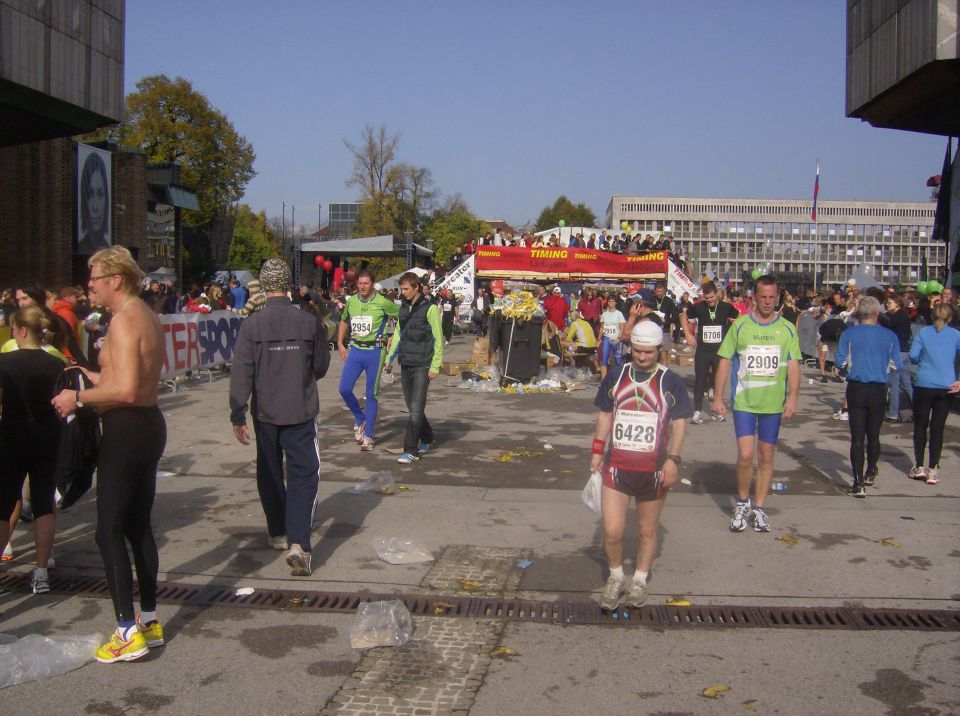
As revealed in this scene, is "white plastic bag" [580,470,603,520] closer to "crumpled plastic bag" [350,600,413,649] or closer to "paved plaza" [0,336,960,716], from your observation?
"paved plaza" [0,336,960,716]

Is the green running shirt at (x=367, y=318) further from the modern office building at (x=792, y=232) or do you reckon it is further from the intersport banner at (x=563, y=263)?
the modern office building at (x=792, y=232)

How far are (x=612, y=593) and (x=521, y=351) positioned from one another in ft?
36.1

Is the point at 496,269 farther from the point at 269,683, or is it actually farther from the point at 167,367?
the point at 269,683

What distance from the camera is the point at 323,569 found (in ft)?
19.0

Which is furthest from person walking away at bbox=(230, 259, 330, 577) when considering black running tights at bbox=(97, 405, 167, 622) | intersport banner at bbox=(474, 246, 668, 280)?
intersport banner at bbox=(474, 246, 668, 280)

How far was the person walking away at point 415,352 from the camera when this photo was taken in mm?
9125

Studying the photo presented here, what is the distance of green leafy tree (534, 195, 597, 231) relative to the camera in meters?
119

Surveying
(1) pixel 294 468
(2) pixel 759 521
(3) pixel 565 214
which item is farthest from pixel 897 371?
(3) pixel 565 214

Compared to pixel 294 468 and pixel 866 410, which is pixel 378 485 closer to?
pixel 294 468

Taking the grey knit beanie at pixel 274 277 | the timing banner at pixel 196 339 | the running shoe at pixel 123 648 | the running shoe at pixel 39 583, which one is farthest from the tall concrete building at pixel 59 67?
the running shoe at pixel 123 648

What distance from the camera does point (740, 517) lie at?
21.9 feet

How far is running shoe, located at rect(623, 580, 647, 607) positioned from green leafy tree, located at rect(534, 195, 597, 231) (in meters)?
113

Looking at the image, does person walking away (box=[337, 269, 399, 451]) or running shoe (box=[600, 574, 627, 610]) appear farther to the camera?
person walking away (box=[337, 269, 399, 451])

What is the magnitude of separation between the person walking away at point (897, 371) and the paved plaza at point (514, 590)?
93.6 inches
